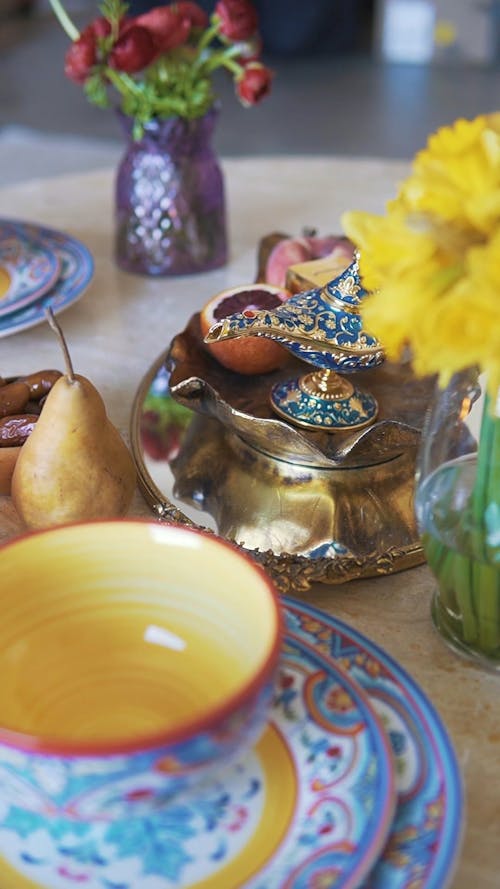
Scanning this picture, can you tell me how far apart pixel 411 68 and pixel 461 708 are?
147 inches

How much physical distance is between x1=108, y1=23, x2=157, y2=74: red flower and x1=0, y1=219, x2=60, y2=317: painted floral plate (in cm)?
17

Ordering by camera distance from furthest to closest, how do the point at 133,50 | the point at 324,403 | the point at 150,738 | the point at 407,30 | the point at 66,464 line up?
the point at 407,30 < the point at 133,50 < the point at 324,403 < the point at 66,464 < the point at 150,738

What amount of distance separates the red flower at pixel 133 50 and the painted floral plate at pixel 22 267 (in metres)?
0.17

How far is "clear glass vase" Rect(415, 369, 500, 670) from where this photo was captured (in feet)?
1.63

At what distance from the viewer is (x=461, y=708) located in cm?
51

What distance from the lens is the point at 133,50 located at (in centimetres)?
89

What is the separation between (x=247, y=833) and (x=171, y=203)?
71cm

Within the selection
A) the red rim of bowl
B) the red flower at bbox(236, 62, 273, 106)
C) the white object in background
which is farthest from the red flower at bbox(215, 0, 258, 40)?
the white object in background

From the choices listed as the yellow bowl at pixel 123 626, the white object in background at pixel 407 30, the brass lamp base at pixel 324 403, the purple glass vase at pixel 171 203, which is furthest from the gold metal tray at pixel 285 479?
the white object in background at pixel 407 30

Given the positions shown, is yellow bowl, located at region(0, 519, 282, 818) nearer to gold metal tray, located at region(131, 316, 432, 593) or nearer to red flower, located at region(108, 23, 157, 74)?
gold metal tray, located at region(131, 316, 432, 593)

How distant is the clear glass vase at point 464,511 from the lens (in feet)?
1.63

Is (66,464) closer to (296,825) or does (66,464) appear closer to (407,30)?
(296,825)

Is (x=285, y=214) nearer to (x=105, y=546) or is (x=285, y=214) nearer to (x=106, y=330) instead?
(x=106, y=330)

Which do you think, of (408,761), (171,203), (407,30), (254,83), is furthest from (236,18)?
(407,30)
